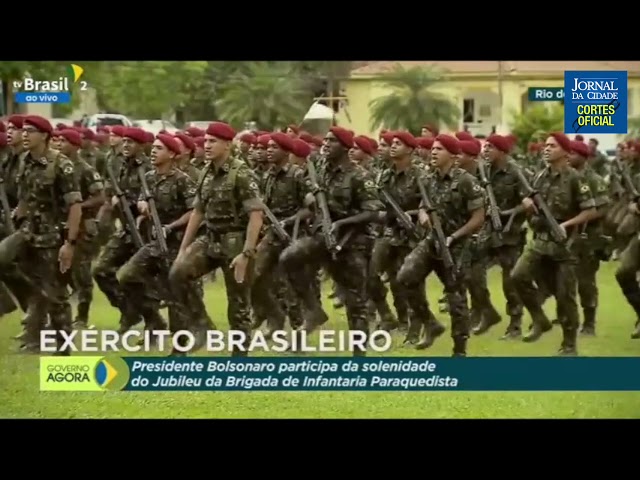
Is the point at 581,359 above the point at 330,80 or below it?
below

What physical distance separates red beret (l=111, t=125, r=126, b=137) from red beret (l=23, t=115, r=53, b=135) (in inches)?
15.0

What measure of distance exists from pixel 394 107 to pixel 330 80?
433mm

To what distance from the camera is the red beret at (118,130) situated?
7.51m

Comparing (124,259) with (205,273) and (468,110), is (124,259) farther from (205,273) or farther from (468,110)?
(468,110)

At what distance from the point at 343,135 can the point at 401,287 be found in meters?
1.02

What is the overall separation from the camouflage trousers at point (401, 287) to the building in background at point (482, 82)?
0.81 meters

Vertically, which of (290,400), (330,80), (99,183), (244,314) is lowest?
(290,400)

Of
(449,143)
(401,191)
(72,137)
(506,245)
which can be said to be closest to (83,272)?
(72,137)

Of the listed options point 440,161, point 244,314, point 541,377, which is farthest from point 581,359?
point 244,314

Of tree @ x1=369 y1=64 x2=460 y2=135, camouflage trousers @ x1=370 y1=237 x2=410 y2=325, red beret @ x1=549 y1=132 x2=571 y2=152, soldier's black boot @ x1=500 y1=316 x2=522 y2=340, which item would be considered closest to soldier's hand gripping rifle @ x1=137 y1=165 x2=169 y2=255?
camouflage trousers @ x1=370 y1=237 x2=410 y2=325

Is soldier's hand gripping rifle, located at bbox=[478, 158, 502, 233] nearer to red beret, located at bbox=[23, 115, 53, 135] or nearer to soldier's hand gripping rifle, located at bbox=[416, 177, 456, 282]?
soldier's hand gripping rifle, located at bbox=[416, 177, 456, 282]

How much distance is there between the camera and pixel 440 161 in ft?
25.2

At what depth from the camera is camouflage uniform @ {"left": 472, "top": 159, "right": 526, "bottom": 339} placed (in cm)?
764

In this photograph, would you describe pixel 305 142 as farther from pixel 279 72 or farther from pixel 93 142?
pixel 93 142
